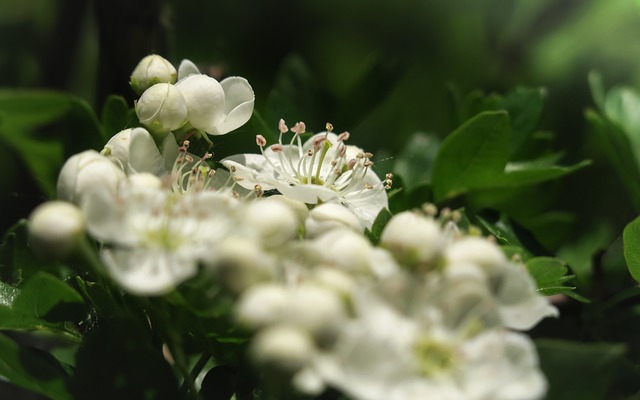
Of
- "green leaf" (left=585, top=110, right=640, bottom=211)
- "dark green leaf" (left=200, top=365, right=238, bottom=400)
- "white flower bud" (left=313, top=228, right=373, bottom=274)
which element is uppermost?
"white flower bud" (left=313, top=228, right=373, bottom=274)

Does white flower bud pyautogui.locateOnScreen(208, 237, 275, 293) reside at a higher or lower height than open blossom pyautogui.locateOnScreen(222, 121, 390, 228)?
higher

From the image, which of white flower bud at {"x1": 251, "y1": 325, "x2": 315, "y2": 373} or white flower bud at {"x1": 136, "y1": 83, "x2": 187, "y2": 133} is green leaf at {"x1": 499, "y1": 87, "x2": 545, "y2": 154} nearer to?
white flower bud at {"x1": 136, "y1": 83, "x2": 187, "y2": 133}

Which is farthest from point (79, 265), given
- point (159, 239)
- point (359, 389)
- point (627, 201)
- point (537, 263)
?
point (627, 201)

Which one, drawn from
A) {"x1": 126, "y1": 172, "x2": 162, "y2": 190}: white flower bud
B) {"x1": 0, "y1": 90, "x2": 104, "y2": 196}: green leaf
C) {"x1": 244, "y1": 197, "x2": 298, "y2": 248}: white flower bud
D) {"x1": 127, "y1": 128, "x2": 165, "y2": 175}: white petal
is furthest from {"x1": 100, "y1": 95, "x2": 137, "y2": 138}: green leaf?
{"x1": 244, "y1": 197, "x2": 298, "y2": 248}: white flower bud

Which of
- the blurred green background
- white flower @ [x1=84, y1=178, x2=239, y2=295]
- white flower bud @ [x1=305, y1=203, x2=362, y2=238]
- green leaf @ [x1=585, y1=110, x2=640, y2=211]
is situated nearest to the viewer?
white flower @ [x1=84, y1=178, x2=239, y2=295]

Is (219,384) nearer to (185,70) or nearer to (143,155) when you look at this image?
(143,155)

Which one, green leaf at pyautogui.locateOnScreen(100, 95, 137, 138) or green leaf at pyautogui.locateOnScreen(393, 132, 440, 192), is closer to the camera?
green leaf at pyautogui.locateOnScreen(100, 95, 137, 138)

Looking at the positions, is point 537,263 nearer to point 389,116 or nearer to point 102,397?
point 102,397
